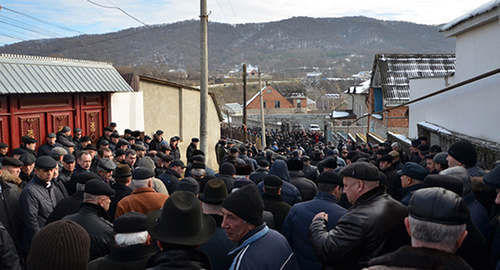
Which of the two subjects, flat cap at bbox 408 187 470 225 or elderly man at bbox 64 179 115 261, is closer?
flat cap at bbox 408 187 470 225

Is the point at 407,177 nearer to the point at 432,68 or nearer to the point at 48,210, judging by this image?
the point at 48,210

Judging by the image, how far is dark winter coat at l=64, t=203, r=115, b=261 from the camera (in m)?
3.95

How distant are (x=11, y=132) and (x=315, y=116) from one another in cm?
5984

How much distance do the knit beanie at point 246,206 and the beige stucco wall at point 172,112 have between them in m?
13.7

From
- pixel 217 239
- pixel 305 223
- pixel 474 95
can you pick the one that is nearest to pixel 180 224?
pixel 217 239

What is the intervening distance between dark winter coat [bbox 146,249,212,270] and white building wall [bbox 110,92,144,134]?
39.7ft

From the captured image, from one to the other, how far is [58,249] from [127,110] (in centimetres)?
1269

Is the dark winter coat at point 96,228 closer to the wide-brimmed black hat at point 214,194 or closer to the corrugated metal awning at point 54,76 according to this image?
the wide-brimmed black hat at point 214,194

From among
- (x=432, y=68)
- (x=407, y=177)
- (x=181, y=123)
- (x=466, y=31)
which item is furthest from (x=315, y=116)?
(x=407, y=177)

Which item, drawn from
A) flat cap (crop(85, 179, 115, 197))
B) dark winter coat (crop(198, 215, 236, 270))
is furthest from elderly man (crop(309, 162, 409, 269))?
flat cap (crop(85, 179, 115, 197))

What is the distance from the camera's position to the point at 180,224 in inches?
110

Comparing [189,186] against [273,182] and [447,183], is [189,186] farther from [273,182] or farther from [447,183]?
[447,183]

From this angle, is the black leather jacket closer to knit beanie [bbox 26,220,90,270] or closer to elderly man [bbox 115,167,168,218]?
knit beanie [bbox 26,220,90,270]

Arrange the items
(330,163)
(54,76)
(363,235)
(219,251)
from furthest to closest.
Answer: (54,76)
(330,163)
(219,251)
(363,235)
